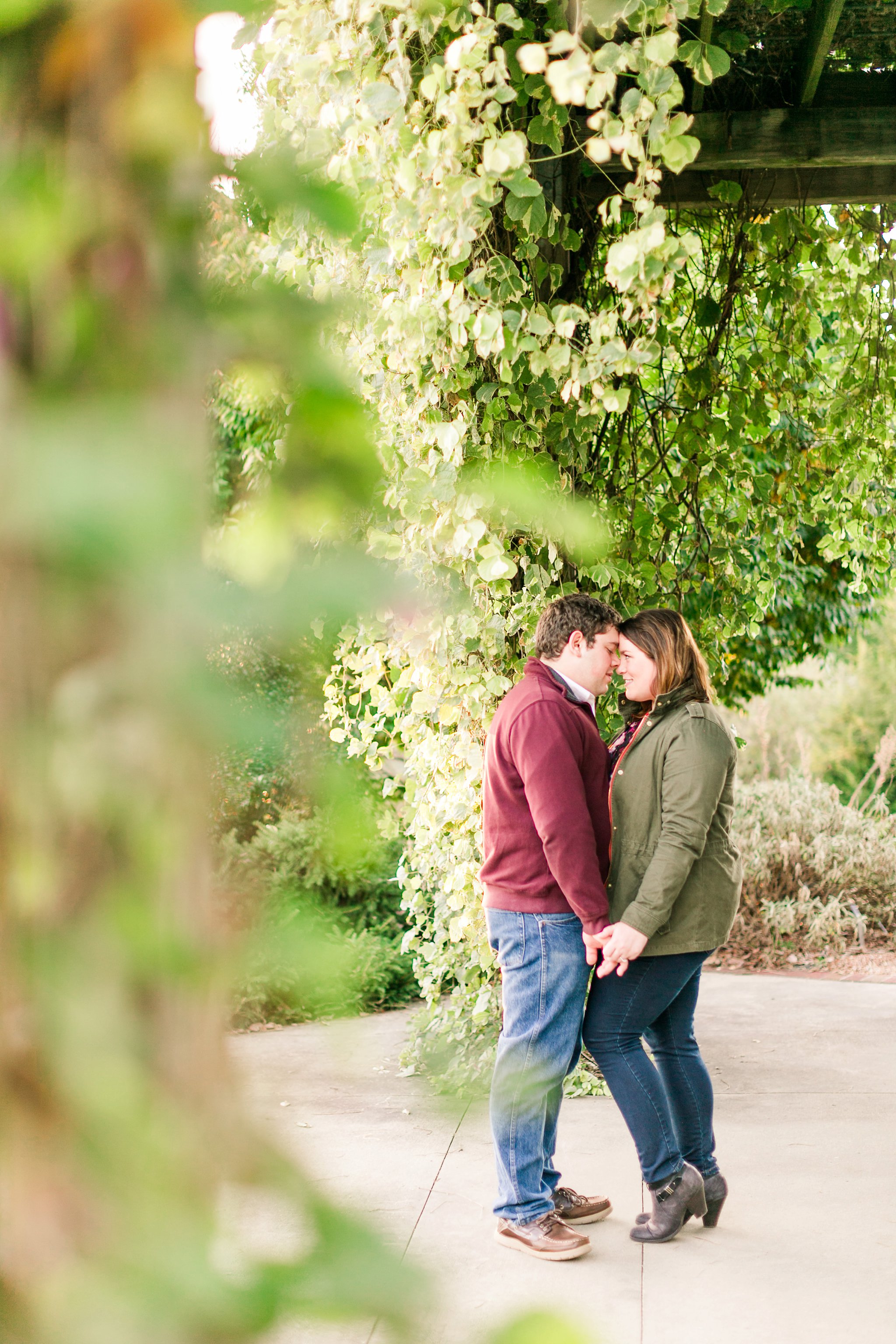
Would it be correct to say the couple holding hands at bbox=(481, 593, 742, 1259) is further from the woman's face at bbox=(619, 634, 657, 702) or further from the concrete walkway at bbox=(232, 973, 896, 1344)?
the concrete walkway at bbox=(232, 973, 896, 1344)

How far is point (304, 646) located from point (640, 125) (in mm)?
2484

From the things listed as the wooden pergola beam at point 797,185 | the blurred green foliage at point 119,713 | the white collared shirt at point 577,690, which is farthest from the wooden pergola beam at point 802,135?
the blurred green foliage at point 119,713

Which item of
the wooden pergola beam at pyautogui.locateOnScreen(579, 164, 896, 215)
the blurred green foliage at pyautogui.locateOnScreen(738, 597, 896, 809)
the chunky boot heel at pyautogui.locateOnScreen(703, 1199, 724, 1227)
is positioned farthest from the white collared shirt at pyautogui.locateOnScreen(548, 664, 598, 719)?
the blurred green foliage at pyautogui.locateOnScreen(738, 597, 896, 809)

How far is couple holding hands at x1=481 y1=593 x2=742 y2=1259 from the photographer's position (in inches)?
119

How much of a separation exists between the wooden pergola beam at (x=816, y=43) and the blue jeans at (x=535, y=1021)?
8.78 ft

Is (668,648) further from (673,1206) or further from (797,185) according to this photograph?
(797,185)

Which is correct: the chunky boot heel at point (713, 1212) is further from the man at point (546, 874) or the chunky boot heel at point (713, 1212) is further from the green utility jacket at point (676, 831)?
the green utility jacket at point (676, 831)

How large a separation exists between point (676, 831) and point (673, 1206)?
101 centimetres

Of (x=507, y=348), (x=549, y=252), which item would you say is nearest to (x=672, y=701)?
(x=507, y=348)

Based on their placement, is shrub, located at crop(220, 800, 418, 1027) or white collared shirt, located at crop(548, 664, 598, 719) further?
white collared shirt, located at crop(548, 664, 598, 719)

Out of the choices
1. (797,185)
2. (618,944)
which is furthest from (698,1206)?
(797,185)

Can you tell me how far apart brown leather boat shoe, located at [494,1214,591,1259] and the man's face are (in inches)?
55.7

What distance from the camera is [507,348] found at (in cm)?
313

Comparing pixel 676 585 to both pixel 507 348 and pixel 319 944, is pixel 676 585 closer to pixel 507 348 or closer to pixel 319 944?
pixel 507 348
